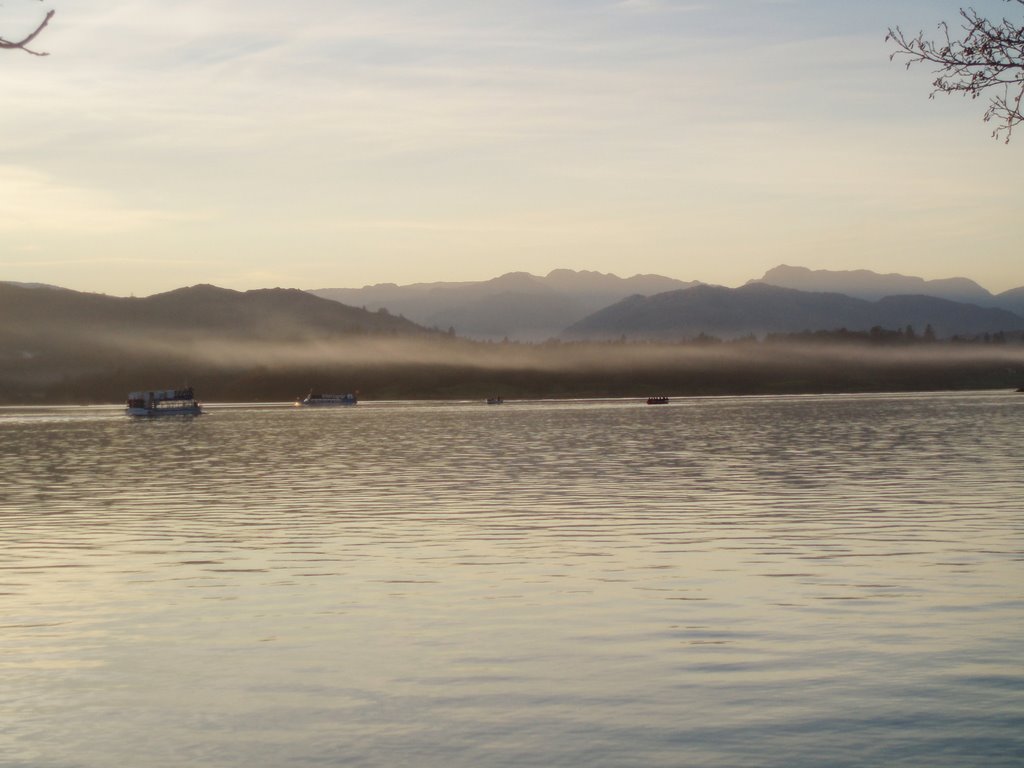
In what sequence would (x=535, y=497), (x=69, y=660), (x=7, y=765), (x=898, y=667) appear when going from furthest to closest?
(x=535, y=497)
(x=69, y=660)
(x=898, y=667)
(x=7, y=765)

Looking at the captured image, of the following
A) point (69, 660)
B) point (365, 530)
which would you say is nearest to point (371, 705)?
point (69, 660)

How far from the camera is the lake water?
18078mm

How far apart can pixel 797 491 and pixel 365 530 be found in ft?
73.0

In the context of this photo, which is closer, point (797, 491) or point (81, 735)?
point (81, 735)

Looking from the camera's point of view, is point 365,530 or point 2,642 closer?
point 2,642

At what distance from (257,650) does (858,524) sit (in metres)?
25.9

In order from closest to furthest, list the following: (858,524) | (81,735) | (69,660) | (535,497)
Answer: (81,735) → (69,660) → (858,524) → (535,497)

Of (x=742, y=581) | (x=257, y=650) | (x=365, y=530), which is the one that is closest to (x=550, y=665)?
(x=257, y=650)

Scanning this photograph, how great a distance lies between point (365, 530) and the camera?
148ft

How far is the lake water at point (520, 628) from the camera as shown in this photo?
59.3ft

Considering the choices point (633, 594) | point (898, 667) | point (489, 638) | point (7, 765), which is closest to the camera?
point (7, 765)

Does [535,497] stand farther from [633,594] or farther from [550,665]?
[550,665]

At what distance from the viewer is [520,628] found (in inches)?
1034

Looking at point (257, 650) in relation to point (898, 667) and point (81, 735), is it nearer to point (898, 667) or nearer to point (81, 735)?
point (81, 735)
